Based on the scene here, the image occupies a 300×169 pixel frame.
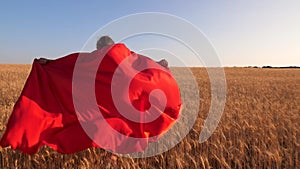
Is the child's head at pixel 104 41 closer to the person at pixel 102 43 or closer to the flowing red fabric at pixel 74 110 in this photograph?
the person at pixel 102 43

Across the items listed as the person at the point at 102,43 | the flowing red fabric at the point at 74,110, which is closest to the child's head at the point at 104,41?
the person at the point at 102,43

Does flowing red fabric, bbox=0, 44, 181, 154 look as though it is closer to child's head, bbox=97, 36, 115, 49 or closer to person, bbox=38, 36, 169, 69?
person, bbox=38, 36, 169, 69

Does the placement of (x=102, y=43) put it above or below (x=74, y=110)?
above

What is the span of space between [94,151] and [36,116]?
0.90 m

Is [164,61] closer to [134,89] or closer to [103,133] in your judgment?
[134,89]

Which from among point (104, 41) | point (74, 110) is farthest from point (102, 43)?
point (74, 110)

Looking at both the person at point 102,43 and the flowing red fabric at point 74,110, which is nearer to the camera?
the flowing red fabric at point 74,110

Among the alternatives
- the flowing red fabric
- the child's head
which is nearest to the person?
the child's head

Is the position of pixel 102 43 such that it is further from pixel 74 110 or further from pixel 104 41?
pixel 74 110

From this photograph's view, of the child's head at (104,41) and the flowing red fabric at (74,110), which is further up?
the child's head at (104,41)

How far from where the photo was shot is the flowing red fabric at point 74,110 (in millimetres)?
3719

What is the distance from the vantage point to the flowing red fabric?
3.72m

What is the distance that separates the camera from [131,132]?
394cm

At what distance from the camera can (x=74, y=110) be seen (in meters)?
3.90
